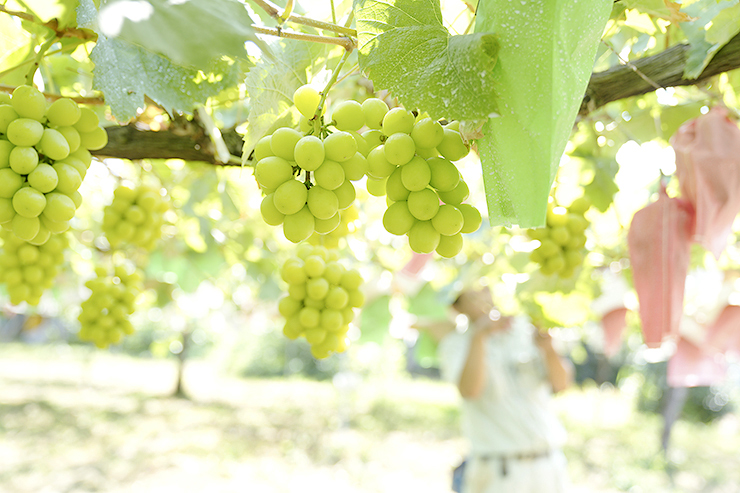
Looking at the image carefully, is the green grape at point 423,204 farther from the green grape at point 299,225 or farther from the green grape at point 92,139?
the green grape at point 92,139

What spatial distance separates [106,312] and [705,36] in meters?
1.36

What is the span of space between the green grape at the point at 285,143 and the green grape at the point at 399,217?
10cm

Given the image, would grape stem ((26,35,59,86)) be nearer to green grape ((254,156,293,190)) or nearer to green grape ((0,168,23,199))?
green grape ((0,168,23,199))

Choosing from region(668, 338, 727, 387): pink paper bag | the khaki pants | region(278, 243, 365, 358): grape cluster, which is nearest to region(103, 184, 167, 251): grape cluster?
region(278, 243, 365, 358): grape cluster

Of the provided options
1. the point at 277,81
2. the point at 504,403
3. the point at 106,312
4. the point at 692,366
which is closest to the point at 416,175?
the point at 277,81

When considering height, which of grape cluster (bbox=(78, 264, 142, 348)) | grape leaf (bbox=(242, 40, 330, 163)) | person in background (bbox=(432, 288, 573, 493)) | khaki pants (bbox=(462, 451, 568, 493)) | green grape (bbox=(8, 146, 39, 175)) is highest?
grape leaf (bbox=(242, 40, 330, 163))

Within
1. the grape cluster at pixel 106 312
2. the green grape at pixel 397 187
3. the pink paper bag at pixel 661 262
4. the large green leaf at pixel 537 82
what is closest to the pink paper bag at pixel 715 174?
the pink paper bag at pixel 661 262

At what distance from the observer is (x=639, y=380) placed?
8469 mm

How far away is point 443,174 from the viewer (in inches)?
17.5

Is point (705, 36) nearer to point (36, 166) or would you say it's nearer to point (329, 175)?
point (329, 175)

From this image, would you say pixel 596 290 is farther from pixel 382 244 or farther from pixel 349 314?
pixel 382 244

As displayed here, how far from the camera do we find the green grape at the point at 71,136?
0.54 m

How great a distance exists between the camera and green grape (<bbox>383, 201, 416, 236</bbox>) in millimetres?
454

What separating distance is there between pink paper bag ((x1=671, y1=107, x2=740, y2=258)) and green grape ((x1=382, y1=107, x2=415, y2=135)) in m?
0.63
